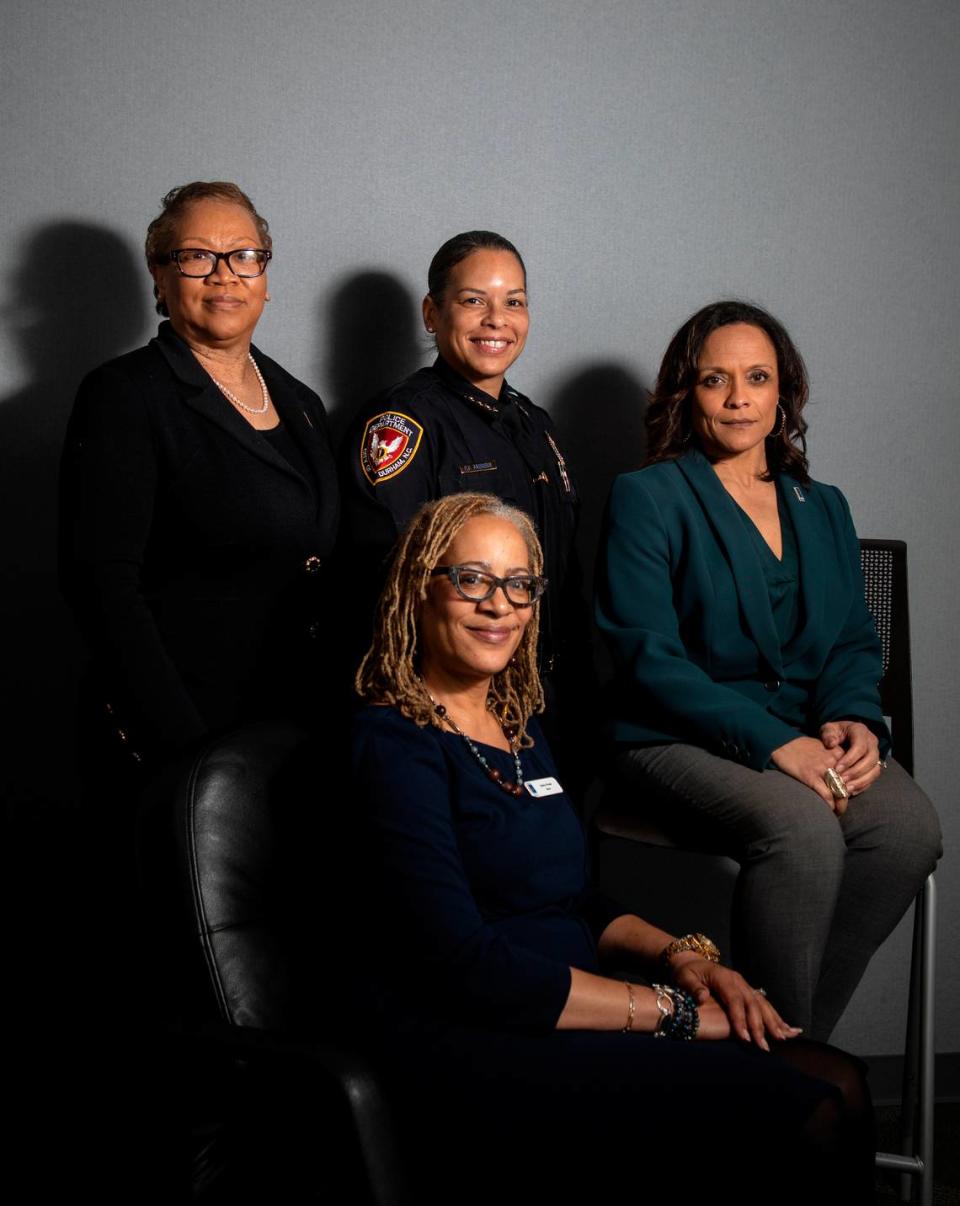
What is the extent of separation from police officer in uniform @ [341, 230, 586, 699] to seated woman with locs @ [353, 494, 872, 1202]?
0.49 meters

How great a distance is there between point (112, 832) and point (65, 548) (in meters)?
0.46

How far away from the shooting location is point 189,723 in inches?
70.2

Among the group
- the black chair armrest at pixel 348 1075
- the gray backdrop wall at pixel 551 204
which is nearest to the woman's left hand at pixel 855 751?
the gray backdrop wall at pixel 551 204

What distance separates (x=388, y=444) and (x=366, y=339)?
21.7 inches

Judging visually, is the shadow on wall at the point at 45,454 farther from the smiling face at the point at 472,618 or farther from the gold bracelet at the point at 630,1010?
the gold bracelet at the point at 630,1010

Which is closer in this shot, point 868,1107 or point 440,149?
point 868,1107

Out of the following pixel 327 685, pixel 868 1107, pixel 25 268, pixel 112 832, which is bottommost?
pixel 868 1107

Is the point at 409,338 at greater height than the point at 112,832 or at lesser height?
greater

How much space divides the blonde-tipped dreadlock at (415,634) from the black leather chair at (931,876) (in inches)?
18.8

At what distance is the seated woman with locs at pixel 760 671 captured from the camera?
6.20 feet

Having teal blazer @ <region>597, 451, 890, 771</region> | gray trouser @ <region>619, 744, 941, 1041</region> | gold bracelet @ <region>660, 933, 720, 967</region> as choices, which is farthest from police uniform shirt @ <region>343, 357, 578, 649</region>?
gold bracelet @ <region>660, 933, 720, 967</region>

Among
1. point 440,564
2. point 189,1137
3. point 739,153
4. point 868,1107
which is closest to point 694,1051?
point 868,1107

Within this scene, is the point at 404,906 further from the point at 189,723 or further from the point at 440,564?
the point at 189,723

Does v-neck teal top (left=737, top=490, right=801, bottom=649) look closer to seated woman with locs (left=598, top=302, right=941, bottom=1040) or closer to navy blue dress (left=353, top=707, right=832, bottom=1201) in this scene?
seated woman with locs (left=598, top=302, right=941, bottom=1040)
